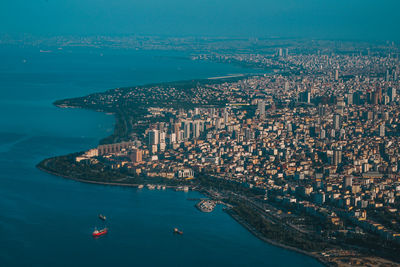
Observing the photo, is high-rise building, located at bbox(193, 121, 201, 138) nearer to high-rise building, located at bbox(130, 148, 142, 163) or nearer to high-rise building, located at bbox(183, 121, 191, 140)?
high-rise building, located at bbox(183, 121, 191, 140)

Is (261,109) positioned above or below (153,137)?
below

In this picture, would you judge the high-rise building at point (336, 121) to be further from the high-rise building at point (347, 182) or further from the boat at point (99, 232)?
the boat at point (99, 232)

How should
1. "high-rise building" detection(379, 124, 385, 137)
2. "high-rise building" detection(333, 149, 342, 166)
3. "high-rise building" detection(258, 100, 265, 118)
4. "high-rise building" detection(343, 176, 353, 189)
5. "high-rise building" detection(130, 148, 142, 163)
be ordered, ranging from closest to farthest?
"high-rise building" detection(343, 176, 353, 189) < "high-rise building" detection(130, 148, 142, 163) < "high-rise building" detection(333, 149, 342, 166) < "high-rise building" detection(379, 124, 385, 137) < "high-rise building" detection(258, 100, 265, 118)

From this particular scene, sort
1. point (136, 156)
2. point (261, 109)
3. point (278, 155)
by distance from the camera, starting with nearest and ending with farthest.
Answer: point (136, 156)
point (278, 155)
point (261, 109)

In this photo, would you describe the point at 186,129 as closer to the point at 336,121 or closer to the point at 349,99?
the point at 336,121

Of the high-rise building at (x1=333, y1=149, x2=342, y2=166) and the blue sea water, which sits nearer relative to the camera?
the blue sea water

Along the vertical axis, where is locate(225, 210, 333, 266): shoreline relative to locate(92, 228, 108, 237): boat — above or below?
below

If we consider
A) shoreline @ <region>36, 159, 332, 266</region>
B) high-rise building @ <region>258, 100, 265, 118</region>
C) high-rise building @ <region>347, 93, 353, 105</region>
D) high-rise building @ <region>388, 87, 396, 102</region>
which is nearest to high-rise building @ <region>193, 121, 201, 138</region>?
high-rise building @ <region>258, 100, 265, 118</region>

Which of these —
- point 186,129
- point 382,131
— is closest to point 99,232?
point 186,129

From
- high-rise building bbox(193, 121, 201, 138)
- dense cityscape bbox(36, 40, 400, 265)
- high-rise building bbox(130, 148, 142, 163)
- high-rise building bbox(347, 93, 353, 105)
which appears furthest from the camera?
high-rise building bbox(347, 93, 353, 105)

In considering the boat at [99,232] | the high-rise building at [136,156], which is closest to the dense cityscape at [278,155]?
the high-rise building at [136,156]

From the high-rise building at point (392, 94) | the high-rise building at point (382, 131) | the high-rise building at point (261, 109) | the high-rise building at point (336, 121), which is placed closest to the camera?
the high-rise building at point (382, 131)

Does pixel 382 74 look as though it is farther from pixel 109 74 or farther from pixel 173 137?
pixel 173 137
